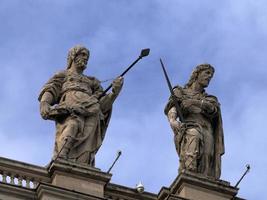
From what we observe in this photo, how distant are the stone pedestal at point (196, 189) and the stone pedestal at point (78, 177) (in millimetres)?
1525

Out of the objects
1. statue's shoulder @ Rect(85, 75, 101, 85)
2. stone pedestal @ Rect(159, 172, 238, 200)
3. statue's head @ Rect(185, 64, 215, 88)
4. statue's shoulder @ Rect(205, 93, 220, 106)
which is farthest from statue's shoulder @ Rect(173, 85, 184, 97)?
stone pedestal @ Rect(159, 172, 238, 200)

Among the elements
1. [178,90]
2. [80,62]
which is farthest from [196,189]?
[80,62]

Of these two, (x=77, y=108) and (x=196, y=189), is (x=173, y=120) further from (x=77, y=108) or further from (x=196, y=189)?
(x=77, y=108)

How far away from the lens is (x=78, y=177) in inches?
1202

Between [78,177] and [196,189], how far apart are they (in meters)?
2.66

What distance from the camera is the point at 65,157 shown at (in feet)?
101

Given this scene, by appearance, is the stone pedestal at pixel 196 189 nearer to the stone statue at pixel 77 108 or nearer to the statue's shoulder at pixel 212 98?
the stone statue at pixel 77 108

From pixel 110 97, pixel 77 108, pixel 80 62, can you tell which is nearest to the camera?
pixel 77 108

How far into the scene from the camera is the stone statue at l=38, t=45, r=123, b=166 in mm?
31328

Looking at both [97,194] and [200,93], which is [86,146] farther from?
[200,93]

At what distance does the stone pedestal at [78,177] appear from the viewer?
30391mm

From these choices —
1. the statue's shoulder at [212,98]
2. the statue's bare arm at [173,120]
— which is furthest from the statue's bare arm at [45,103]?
the statue's shoulder at [212,98]

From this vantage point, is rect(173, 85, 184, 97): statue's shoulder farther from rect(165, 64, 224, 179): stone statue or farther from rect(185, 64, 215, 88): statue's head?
rect(185, 64, 215, 88): statue's head

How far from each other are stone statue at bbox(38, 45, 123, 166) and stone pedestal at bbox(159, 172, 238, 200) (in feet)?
5.95
